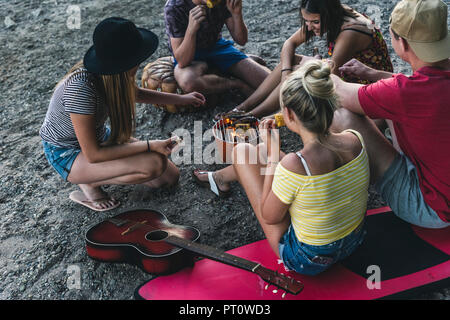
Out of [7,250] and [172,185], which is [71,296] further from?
[172,185]

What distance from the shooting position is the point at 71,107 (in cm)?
239

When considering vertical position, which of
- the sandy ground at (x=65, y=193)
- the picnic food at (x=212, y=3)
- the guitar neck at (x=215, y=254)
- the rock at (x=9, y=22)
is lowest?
the sandy ground at (x=65, y=193)

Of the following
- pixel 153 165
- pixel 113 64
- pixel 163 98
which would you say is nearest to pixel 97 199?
pixel 153 165

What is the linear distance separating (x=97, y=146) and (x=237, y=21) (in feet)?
5.61

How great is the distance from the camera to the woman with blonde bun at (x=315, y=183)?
1761 millimetres

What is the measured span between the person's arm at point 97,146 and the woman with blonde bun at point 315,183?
832 mm

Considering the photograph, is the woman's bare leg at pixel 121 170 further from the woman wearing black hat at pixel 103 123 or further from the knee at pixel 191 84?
the knee at pixel 191 84

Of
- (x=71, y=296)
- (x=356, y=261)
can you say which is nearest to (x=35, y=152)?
(x=71, y=296)

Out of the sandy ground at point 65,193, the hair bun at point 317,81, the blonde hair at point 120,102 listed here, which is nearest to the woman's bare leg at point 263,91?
the sandy ground at point 65,193

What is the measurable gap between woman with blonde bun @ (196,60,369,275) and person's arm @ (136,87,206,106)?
3.85 feet

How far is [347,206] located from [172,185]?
58.2 inches

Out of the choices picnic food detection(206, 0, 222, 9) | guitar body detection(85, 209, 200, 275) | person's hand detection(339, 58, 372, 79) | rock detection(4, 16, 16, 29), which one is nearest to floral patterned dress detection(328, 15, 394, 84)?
person's hand detection(339, 58, 372, 79)

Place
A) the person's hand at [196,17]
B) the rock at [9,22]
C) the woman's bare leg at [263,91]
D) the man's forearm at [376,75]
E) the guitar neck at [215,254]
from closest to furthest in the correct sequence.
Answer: the guitar neck at [215,254] → the man's forearm at [376,75] → the person's hand at [196,17] → the woman's bare leg at [263,91] → the rock at [9,22]

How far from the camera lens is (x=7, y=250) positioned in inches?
106
